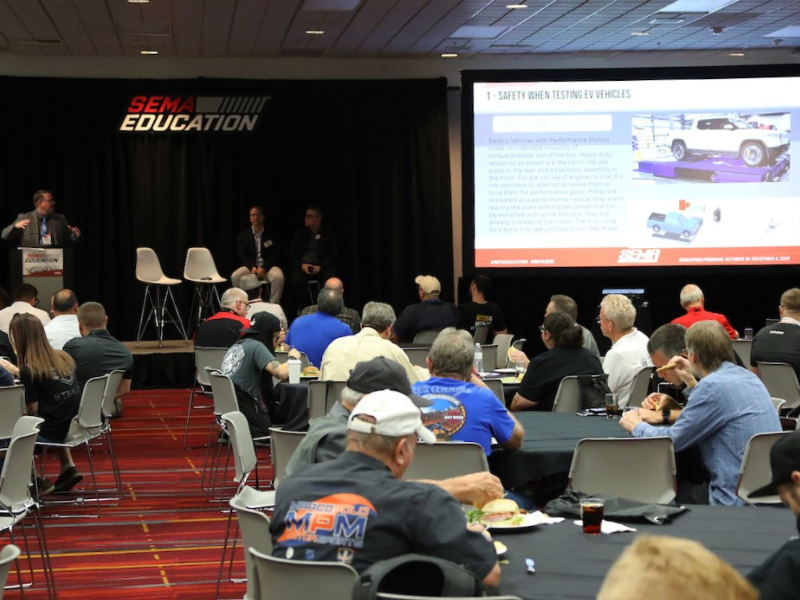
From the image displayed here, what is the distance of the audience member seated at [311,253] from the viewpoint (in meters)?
13.5

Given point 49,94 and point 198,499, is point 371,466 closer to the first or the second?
point 198,499

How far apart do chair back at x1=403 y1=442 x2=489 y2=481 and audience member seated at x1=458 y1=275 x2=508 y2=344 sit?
6.01 metres

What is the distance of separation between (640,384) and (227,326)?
12.0 ft

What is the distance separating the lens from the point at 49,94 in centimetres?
1340

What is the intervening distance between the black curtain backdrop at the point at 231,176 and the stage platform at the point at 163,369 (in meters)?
1.71

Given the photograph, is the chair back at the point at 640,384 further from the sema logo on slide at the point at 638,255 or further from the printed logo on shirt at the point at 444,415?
the sema logo on slide at the point at 638,255

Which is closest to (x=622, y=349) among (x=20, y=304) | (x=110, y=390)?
(x=110, y=390)

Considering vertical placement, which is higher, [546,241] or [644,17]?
[644,17]

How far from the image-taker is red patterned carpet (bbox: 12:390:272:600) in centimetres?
528

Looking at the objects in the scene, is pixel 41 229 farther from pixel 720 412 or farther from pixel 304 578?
pixel 304 578

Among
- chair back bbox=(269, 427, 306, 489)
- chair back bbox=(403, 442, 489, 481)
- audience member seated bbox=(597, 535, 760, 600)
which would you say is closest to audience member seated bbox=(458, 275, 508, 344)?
chair back bbox=(269, 427, 306, 489)

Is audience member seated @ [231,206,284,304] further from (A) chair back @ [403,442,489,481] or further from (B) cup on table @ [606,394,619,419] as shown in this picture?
(A) chair back @ [403,442,489,481]

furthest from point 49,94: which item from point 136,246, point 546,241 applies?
point 546,241

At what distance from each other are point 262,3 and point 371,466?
336 inches
